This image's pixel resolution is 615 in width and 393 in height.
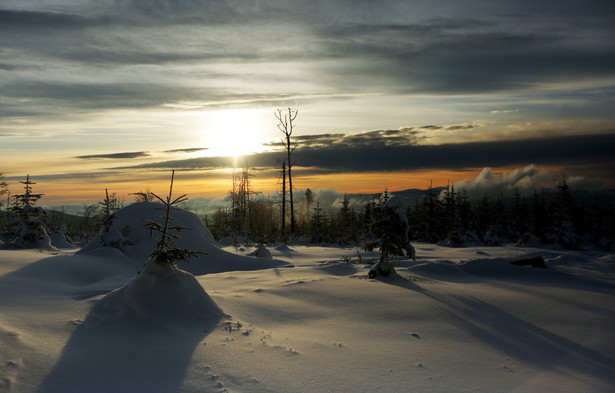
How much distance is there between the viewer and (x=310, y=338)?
6.52 meters

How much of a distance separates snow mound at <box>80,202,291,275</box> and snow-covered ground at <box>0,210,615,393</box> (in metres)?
4.70

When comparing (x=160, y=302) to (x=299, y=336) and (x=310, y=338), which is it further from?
(x=310, y=338)

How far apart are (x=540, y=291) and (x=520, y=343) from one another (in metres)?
4.46

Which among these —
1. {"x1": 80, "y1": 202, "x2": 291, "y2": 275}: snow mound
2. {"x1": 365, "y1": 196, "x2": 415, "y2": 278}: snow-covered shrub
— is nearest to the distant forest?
{"x1": 80, "y1": 202, "x2": 291, "y2": 275}: snow mound

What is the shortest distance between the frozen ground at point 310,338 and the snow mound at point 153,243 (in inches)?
189

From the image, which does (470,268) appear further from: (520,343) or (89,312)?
(89,312)

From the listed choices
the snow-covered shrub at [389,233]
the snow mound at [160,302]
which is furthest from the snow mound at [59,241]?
the snow-covered shrub at [389,233]

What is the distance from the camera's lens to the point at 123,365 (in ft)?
16.1

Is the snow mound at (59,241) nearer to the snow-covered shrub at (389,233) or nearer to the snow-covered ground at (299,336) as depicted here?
the snow-covered ground at (299,336)

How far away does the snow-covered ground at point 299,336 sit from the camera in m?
4.83

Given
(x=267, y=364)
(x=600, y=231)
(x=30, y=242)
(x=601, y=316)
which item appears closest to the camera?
(x=267, y=364)

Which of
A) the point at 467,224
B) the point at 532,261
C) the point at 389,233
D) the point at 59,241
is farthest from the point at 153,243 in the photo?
the point at 467,224

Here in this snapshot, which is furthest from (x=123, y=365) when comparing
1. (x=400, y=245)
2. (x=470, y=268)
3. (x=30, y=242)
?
(x=30, y=242)

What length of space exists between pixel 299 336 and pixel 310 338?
215 mm
